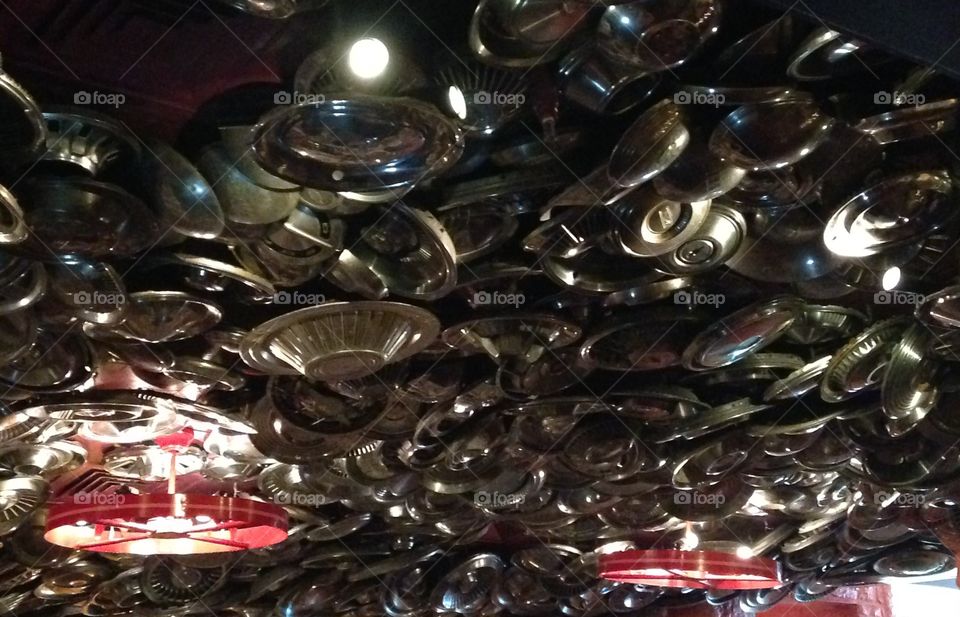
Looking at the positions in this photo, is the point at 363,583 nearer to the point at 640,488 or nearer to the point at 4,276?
the point at 640,488

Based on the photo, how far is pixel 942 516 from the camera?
424cm

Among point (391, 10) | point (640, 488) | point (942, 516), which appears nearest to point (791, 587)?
point (942, 516)

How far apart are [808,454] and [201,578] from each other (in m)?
3.49
